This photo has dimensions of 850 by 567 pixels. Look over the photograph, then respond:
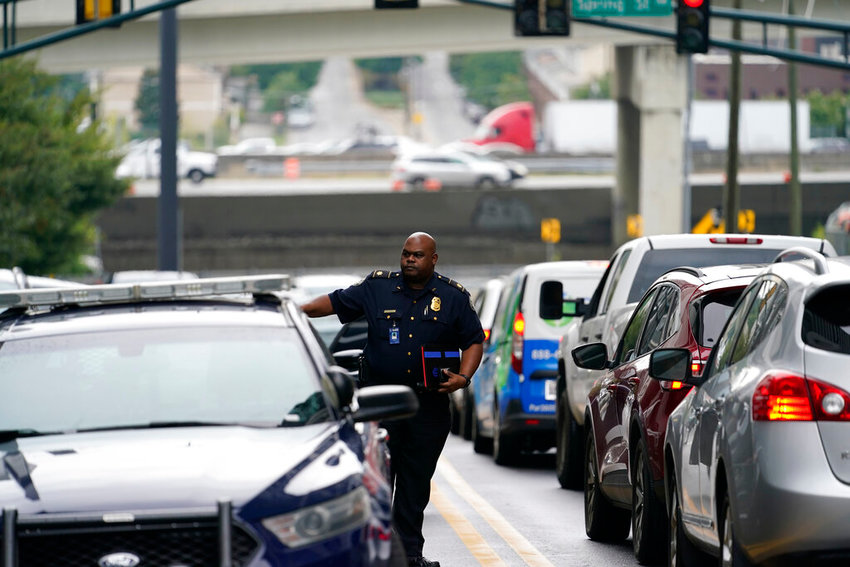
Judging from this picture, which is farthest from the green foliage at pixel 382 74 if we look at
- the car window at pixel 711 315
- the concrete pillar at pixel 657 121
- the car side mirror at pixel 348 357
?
the car window at pixel 711 315

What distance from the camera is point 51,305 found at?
8.24 metres

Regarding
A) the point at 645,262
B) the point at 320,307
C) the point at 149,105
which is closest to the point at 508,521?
the point at 645,262

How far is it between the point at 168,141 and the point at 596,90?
121743 mm

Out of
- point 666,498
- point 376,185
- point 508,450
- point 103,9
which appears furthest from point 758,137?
point 666,498

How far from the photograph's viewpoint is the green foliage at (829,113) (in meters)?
115

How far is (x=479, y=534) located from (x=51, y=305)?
469cm

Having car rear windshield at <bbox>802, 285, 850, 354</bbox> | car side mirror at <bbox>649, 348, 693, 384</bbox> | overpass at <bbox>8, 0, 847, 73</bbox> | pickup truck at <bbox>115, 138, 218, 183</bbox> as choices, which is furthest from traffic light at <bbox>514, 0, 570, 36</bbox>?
pickup truck at <bbox>115, 138, 218, 183</bbox>

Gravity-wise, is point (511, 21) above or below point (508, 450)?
above

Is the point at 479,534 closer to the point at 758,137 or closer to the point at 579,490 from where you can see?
the point at 579,490

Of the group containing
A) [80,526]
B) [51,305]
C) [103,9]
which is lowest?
[80,526]

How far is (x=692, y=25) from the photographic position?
87.5ft

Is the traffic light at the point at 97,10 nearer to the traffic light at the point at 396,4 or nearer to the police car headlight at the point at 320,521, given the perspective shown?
the traffic light at the point at 396,4

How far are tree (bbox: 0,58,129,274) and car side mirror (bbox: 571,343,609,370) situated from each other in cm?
2280

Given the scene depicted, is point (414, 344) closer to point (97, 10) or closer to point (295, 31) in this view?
point (97, 10)
